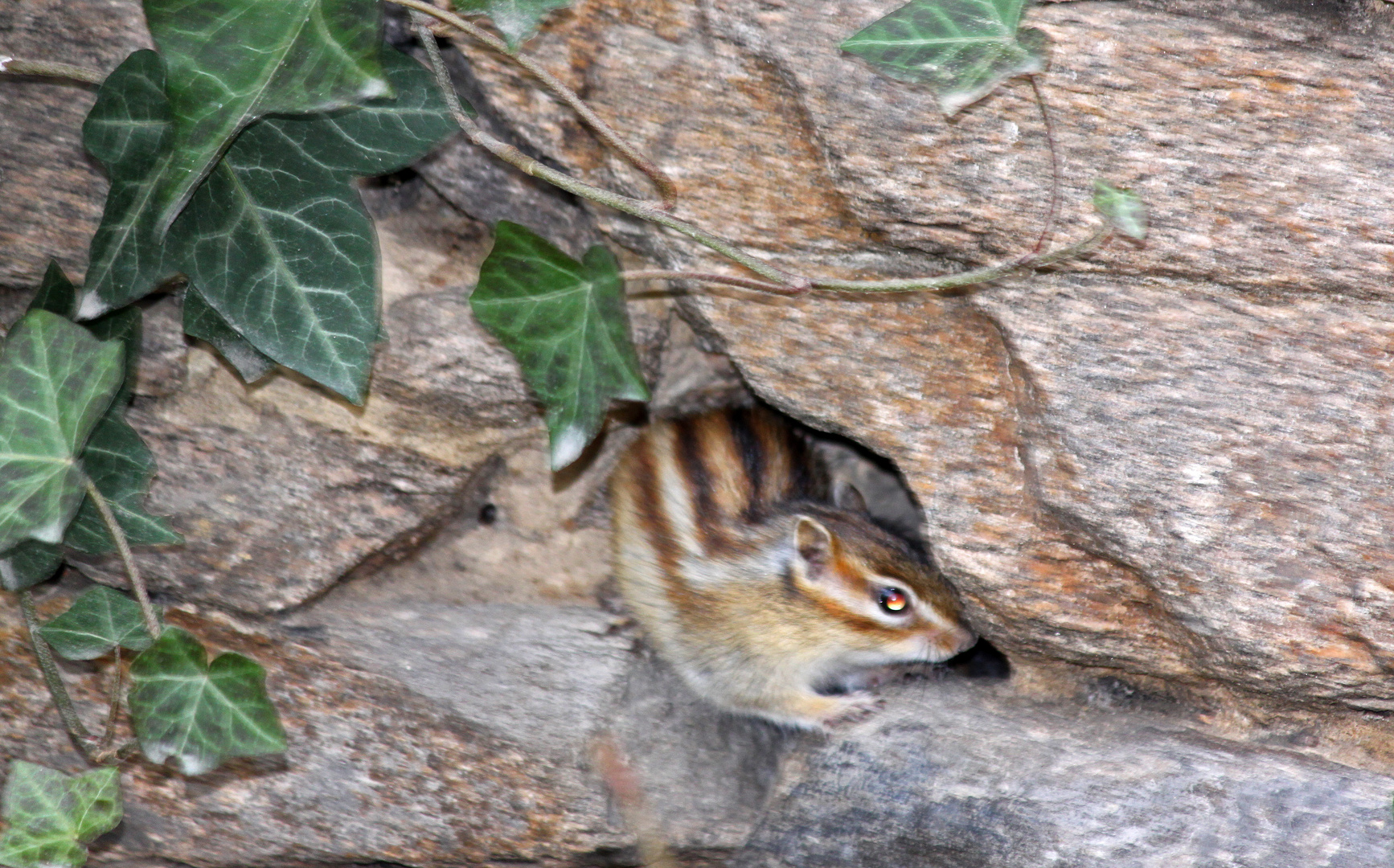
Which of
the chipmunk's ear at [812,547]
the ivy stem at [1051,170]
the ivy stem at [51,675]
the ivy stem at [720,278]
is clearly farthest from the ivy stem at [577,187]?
the ivy stem at [51,675]

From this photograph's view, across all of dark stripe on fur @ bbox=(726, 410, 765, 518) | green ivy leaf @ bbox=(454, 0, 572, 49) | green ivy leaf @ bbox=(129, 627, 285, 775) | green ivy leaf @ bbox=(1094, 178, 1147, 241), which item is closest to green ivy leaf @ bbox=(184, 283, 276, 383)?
green ivy leaf @ bbox=(129, 627, 285, 775)

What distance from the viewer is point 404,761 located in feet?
9.04

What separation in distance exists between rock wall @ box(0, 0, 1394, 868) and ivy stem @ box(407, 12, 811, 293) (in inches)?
6.3

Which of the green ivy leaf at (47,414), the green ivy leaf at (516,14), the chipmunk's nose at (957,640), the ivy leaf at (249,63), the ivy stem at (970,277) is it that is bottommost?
the chipmunk's nose at (957,640)

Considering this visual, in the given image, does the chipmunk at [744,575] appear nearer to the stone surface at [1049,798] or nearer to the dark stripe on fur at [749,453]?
the dark stripe on fur at [749,453]

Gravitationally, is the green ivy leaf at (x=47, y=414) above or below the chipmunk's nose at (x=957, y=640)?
above

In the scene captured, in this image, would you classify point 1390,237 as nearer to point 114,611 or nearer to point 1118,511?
point 1118,511

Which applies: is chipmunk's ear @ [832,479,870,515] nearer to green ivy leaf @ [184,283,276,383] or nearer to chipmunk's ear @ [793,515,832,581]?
chipmunk's ear @ [793,515,832,581]

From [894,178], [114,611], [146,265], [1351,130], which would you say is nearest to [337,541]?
[114,611]

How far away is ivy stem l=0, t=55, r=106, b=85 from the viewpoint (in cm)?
233

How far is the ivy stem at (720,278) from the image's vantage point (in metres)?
2.44

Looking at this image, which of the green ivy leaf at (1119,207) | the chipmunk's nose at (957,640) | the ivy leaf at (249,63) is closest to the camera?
the ivy leaf at (249,63)

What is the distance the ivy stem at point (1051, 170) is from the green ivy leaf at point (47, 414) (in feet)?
5.83

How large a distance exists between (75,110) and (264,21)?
2.72 ft
